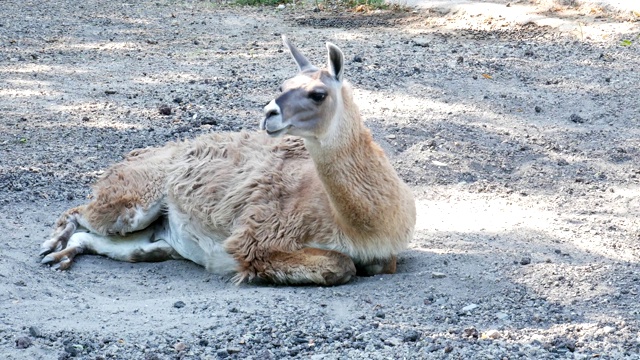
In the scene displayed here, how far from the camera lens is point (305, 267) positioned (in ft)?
22.7

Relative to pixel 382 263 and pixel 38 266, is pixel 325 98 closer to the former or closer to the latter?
pixel 382 263

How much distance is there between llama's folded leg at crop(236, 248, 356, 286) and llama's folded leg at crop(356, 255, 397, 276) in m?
0.27

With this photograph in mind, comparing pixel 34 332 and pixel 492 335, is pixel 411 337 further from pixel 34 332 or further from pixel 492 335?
pixel 34 332

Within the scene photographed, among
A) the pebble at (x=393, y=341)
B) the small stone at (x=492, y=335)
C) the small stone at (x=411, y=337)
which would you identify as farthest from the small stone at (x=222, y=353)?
the small stone at (x=492, y=335)

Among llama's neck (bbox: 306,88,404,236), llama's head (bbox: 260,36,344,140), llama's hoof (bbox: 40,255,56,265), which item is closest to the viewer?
llama's head (bbox: 260,36,344,140)

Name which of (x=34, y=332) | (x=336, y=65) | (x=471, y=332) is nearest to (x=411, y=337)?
(x=471, y=332)

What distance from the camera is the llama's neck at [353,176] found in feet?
22.4

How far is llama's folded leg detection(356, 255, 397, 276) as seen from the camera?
23.6 ft

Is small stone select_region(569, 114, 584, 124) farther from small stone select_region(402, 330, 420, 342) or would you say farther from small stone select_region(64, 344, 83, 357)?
small stone select_region(64, 344, 83, 357)

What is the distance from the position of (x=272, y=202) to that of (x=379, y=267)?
0.97 meters

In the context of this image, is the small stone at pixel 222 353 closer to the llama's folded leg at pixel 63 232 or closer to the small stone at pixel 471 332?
the small stone at pixel 471 332

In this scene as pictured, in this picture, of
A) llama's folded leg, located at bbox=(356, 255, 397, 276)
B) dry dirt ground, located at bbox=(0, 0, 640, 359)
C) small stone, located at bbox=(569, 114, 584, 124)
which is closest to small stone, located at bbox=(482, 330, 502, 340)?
dry dirt ground, located at bbox=(0, 0, 640, 359)

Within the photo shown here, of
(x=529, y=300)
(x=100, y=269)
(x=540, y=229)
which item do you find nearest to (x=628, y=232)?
(x=540, y=229)

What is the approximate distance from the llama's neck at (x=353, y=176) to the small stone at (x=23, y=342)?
234 cm
